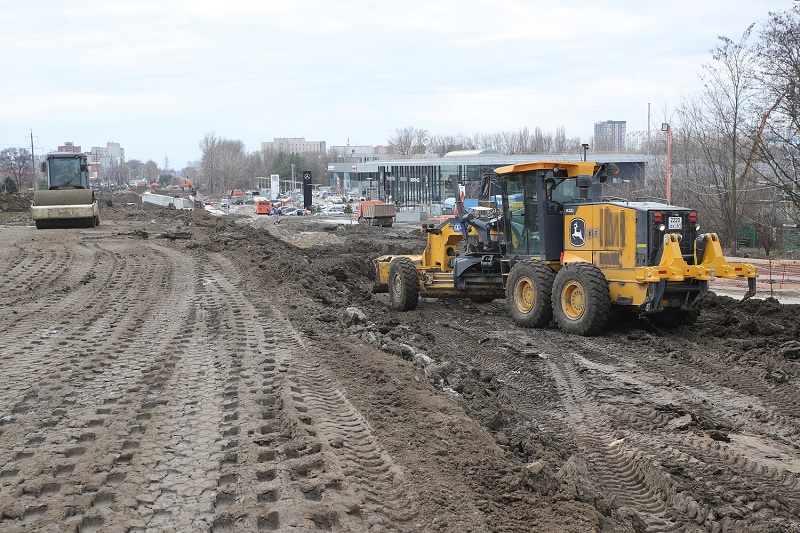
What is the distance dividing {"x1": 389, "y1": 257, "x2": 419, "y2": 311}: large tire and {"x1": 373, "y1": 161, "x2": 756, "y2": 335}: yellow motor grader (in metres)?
0.02

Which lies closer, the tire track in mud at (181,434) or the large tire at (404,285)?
the tire track in mud at (181,434)

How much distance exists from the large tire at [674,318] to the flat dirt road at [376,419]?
0.64ft

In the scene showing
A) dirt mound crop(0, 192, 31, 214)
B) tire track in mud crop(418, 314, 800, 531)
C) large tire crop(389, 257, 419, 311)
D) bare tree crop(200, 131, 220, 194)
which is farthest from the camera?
bare tree crop(200, 131, 220, 194)

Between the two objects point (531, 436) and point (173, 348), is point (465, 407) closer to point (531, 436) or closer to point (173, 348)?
point (531, 436)

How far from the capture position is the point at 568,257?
510 inches

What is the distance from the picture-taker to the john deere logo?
12.7 m

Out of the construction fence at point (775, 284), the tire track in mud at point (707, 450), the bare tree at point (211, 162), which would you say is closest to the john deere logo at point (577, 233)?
the tire track in mud at point (707, 450)

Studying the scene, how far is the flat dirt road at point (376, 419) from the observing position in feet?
16.0

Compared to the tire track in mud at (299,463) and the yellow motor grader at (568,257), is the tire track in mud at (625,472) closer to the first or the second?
the tire track in mud at (299,463)

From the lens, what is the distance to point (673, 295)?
1170 cm

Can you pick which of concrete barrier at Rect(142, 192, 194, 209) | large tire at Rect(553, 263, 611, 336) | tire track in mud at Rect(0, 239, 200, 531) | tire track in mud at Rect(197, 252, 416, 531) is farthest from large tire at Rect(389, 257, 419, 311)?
concrete barrier at Rect(142, 192, 194, 209)

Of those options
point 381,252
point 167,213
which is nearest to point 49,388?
point 381,252

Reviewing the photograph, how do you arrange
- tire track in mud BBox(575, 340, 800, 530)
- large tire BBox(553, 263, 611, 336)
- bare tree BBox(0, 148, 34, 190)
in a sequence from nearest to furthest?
tire track in mud BBox(575, 340, 800, 530)
large tire BBox(553, 263, 611, 336)
bare tree BBox(0, 148, 34, 190)

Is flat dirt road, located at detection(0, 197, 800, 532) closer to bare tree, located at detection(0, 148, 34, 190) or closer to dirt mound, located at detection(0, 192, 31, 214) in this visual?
dirt mound, located at detection(0, 192, 31, 214)
